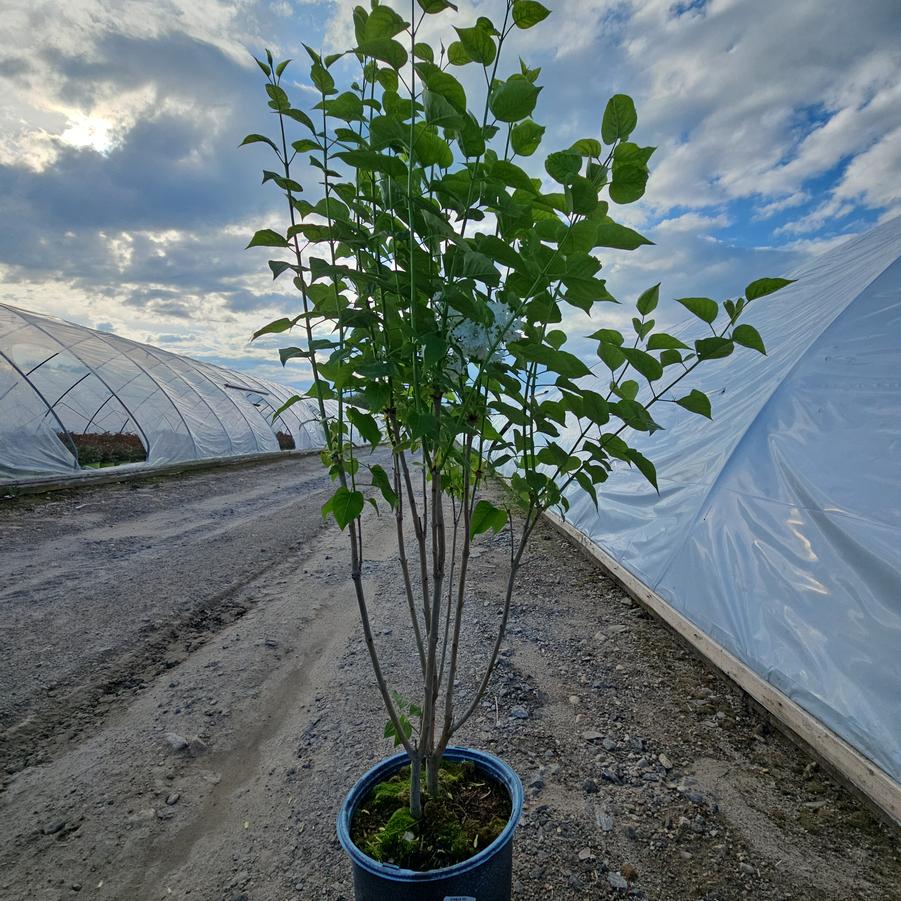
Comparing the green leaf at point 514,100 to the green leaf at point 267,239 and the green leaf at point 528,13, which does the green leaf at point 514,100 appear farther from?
the green leaf at point 267,239

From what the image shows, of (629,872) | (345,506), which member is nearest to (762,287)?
(345,506)

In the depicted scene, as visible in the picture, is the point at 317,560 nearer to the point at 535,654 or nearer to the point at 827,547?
→ the point at 535,654


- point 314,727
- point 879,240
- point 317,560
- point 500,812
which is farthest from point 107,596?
point 879,240

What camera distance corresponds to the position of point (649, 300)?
50.0 inches

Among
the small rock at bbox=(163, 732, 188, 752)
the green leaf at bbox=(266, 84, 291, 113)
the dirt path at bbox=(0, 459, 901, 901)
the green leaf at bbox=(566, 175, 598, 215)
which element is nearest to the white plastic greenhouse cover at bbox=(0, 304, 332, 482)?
the dirt path at bbox=(0, 459, 901, 901)

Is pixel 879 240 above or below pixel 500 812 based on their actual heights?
above

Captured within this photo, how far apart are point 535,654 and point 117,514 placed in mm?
6697

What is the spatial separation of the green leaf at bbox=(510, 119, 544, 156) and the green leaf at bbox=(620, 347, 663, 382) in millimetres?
439

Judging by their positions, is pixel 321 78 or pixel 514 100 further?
pixel 321 78

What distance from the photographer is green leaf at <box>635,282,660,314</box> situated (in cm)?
126

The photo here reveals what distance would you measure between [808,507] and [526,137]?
8.41 ft

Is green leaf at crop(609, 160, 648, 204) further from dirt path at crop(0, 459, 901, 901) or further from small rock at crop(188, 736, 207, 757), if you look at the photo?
small rock at crop(188, 736, 207, 757)

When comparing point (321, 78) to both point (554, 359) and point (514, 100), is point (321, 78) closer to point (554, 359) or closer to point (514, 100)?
point (514, 100)

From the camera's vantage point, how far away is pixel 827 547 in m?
2.59
